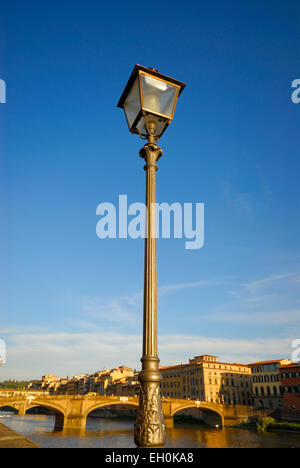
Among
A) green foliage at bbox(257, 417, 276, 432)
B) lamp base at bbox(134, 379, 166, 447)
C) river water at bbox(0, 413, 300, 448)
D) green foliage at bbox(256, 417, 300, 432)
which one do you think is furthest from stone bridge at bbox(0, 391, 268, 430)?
lamp base at bbox(134, 379, 166, 447)

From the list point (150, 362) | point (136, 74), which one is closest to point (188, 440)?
point (150, 362)

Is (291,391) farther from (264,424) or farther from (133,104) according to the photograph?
(133,104)

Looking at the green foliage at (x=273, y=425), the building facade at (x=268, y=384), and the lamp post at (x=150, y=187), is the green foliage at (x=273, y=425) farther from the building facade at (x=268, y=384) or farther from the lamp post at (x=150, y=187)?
the lamp post at (x=150, y=187)

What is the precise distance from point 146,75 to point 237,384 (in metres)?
64.0

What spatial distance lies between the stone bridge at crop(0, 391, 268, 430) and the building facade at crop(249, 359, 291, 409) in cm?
504

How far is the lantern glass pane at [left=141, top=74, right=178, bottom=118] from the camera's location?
562 cm

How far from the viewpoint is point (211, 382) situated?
5597cm

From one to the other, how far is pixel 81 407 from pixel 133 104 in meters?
42.6

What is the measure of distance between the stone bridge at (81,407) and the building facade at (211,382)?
720 centimetres

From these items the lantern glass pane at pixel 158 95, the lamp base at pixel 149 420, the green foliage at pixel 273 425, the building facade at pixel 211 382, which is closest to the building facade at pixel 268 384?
the building facade at pixel 211 382

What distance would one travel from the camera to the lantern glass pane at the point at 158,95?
5.62 metres

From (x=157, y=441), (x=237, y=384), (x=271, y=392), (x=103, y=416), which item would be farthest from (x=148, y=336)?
(x=103, y=416)

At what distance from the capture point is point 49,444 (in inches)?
1139
